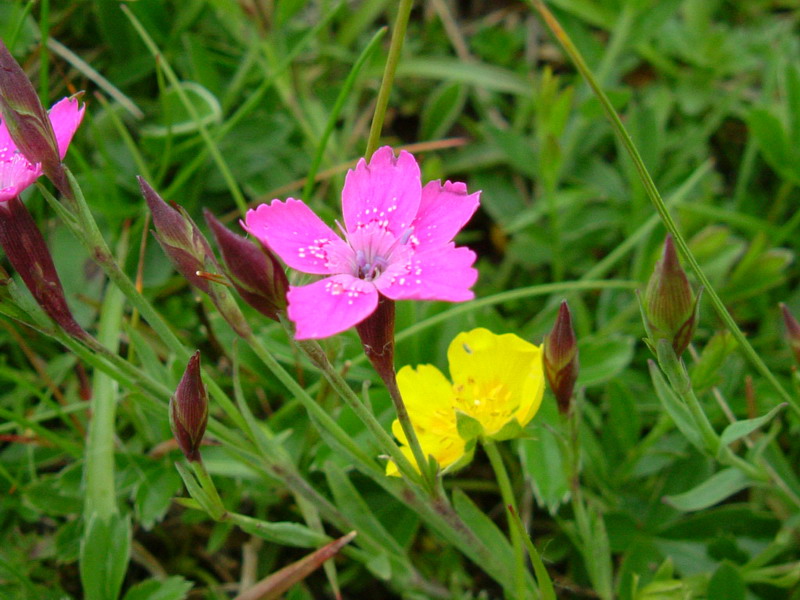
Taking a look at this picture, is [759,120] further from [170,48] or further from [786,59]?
[170,48]

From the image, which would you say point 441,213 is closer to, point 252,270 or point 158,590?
point 252,270

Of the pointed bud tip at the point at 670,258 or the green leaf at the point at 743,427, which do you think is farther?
the green leaf at the point at 743,427

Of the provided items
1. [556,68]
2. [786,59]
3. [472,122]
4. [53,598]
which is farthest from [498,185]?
[53,598]

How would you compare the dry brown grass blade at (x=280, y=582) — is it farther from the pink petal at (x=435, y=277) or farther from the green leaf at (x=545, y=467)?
the pink petal at (x=435, y=277)

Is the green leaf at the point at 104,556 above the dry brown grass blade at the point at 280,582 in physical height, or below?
above

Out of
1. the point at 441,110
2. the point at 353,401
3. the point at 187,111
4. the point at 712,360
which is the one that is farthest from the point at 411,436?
the point at 441,110

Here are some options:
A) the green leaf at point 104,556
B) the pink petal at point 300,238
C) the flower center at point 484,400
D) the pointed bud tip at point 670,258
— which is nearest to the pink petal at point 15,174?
the pink petal at point 300,238

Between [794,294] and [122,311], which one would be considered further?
[794,294]
